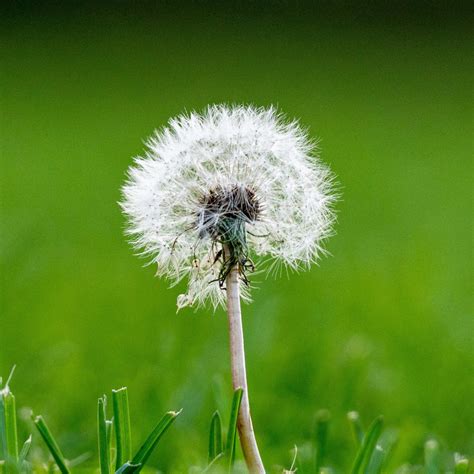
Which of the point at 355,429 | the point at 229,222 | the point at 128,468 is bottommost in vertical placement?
the point at 128,468

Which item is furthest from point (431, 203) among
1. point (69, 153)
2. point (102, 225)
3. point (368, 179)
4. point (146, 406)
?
point (146, 406)

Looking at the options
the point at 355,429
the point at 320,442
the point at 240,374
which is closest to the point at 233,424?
the point at 240,374

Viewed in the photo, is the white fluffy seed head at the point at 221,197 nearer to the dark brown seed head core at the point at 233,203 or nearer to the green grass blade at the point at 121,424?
the dark brown seed head core at the point at 233,203

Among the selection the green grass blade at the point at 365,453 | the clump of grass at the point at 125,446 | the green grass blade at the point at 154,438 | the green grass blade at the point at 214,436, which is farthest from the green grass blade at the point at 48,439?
the green grass blade at the point at 365,453

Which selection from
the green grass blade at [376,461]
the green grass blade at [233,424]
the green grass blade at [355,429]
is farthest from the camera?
the green grass blade at [355,429]

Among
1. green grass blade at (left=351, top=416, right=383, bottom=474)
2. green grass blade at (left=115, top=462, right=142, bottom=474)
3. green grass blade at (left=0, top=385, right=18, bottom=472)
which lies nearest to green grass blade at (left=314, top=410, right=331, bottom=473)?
green grass blade at (left=351, top=416, right=383, bottom=474)

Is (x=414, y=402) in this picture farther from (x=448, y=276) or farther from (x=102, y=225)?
(x=102, y=225)

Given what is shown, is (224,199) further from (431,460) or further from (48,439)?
(431,460)
